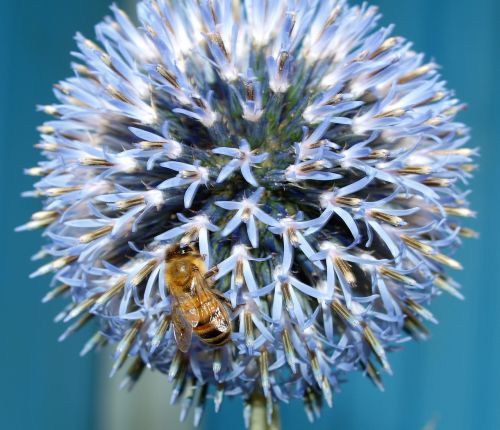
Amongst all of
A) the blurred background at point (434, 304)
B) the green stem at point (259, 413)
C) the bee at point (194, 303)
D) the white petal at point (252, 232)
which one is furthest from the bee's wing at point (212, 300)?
the blurred background at point (434, 304)

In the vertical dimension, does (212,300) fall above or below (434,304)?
above

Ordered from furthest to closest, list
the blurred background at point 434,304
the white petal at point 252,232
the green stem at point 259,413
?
the blurred background at point 434,304 → the green stem at point 259,413 → the white petal at point 252,232

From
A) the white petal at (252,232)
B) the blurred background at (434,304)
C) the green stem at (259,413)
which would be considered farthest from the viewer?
the blurred background at (434,304)

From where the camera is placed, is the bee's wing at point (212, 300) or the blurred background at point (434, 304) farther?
the blurred background at point (434, 304)

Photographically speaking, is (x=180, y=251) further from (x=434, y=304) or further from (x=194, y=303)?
(x=434, y=304)

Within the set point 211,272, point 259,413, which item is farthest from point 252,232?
point 259,413

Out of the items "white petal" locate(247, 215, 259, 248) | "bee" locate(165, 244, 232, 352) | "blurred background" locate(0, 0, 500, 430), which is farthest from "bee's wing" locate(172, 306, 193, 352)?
"blurred background" locate(0, 0, 500, 430)

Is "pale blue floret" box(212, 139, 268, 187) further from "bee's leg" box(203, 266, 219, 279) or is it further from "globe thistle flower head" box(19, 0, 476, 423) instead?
"bee's leg" box(203, 266, 219, 279)

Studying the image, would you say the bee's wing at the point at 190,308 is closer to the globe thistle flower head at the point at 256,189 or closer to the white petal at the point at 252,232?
the globe thistle flower head at the point at 256,189

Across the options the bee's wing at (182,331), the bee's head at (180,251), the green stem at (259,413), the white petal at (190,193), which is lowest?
the green stem at (259,413)
